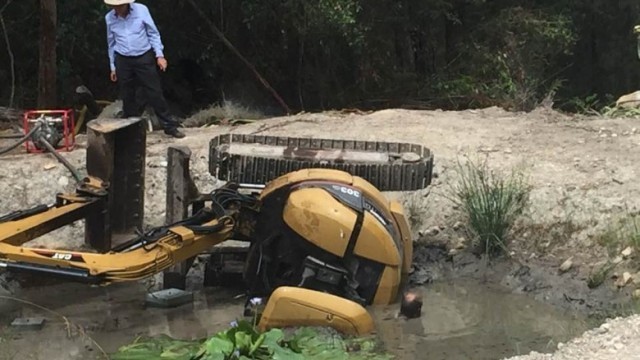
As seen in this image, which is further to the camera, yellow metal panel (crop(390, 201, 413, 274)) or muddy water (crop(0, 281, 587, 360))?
yellow metal panel (crop(390, 201, 413, 274))

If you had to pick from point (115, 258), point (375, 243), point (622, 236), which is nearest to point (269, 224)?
point (375, 243)

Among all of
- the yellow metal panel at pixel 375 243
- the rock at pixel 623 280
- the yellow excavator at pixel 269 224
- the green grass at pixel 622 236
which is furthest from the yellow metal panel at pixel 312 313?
the green grass at pixel 622 236

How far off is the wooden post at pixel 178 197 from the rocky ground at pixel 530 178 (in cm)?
99

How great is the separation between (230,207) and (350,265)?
2.69ft

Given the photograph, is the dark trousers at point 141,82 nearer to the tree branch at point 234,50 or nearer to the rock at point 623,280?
the rock at point 623,280

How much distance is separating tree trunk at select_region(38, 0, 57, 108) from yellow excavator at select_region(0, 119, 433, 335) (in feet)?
19.3

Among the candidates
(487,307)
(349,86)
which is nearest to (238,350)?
(487,307)

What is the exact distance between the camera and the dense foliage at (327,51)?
1459cm

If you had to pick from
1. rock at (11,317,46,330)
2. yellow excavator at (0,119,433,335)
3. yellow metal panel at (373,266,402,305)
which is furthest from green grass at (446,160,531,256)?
rock at (11,317,46,330)

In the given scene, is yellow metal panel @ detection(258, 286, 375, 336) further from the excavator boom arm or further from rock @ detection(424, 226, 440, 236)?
rock @ detection(424, 226, 440, 236)

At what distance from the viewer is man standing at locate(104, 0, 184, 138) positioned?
9.36 meters

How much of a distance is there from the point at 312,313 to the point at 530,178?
117 inches

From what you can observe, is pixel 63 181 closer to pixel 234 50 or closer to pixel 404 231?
pixel 404 231

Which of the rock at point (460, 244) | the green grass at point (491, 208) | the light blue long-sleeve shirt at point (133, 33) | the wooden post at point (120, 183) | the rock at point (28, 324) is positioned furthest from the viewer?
the light blue long-sleeve shirt at point (133, 33)
